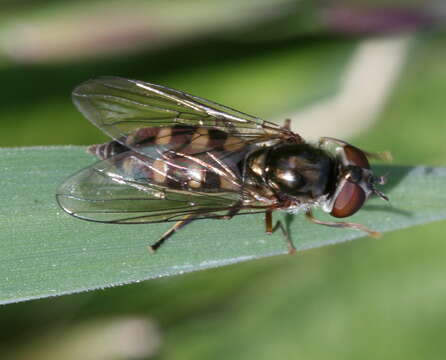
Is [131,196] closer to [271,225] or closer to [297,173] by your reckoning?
[271,225]

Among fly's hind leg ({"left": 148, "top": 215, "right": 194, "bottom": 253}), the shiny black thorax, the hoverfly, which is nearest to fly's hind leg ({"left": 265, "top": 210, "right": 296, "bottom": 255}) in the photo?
the hoverfly

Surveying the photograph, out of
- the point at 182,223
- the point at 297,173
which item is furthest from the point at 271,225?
the point at 182,223

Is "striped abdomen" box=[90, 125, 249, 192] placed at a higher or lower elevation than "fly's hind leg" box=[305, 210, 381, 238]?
higher

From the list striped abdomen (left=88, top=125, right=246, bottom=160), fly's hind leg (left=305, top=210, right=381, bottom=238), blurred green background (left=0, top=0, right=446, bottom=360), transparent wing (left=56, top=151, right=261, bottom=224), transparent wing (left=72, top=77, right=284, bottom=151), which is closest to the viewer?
transparent wing (left=56, top=151, right=261, bottom=224)

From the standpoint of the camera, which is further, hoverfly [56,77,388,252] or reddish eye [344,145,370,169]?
reddish eye [344,145,370,169]

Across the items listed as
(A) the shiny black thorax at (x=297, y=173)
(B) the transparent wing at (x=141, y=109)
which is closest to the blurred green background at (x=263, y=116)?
(B) the transparent wing at (x=141, y=109)

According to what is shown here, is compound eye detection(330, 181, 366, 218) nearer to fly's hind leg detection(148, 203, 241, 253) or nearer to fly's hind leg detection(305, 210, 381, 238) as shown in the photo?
fly's hind leg detection(305, 210, 381, 238)

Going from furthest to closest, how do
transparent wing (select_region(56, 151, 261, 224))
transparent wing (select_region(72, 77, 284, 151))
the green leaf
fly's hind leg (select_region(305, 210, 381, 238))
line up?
transparent wing (select_region(72, 77, 284, 151)) → fly's hind leg (select_region(305, 210, 381, 238)) → transparent wing (select_region(56, 151, 261, 224)) → the green leaf
